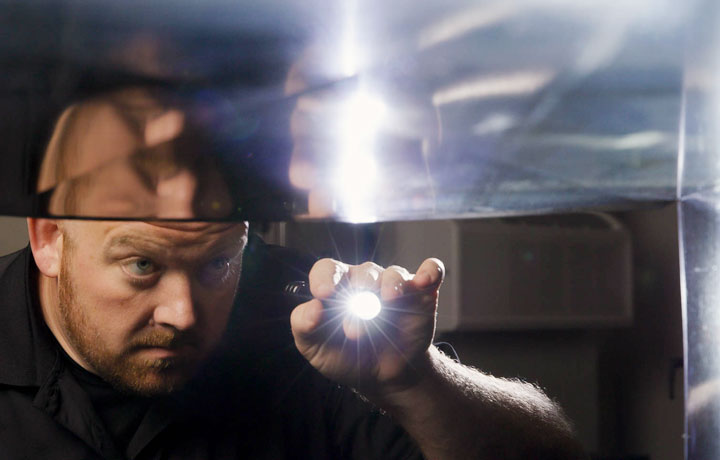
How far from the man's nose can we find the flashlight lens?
Answer: 0.10m

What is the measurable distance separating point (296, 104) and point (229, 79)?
1.0 inches

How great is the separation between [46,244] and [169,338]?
0.09 metres

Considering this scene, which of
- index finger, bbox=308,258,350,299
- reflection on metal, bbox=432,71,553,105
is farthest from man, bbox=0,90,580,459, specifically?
reflection on metal, bbox=432,71,553,105

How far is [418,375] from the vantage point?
16.8 inches

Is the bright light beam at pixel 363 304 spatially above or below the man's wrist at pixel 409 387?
above

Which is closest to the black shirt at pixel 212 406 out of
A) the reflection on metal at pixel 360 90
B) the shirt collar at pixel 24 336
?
the shirt collar at pixel 24 336

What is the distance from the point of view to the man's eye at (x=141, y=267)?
402 millimetres

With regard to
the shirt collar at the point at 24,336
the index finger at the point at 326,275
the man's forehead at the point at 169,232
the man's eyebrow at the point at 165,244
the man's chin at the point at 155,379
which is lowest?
the man's chin at the point at 155,379

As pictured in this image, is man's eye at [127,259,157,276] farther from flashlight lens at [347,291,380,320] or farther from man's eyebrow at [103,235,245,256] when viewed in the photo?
flashlight lens at [347,291,380,320]

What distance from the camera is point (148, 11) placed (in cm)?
15

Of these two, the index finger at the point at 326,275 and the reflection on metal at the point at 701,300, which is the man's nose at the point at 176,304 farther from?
the reflection on metal at the point at 701,300

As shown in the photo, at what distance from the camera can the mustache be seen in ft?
1.34

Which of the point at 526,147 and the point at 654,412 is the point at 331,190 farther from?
the point at 654,412

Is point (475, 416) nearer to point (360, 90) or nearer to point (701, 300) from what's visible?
point (701, 300)
